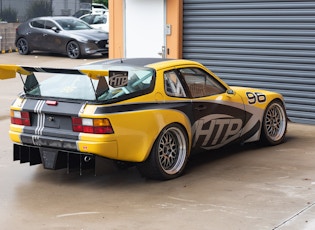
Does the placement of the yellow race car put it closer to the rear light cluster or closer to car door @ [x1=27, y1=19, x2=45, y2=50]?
the rear light cluster

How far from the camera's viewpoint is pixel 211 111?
27.5 ft

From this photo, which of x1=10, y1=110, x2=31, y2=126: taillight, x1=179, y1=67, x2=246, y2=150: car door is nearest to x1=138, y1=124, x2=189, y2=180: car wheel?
x1=179, y1=67, x2=246, y2=150: car door

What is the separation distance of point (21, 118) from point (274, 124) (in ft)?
12.4

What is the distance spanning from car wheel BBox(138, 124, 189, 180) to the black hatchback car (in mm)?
15124

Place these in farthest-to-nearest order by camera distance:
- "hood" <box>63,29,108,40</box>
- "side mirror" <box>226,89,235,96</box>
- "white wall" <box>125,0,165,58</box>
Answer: "hood" <box>63,29,108,40</box>
"white wall" <box>125,0,165,58</box>
"side mirror" <box>226,89,235,96</box>

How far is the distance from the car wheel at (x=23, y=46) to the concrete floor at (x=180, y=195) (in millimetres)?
15556

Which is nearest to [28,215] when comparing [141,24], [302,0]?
[302,0]

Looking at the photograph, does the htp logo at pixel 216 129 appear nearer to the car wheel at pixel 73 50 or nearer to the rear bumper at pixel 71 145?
the rear bumper at pixel 71 145

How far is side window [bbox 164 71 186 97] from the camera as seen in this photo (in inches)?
312

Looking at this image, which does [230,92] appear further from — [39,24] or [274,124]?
[39,24]

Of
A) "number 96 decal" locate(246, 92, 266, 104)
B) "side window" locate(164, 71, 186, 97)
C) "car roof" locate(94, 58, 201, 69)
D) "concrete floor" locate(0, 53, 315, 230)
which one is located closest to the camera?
"concrete floor" locate(0, 53, 315, 230)

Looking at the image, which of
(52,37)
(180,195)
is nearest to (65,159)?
(180,195)

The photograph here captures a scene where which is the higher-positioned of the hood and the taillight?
the hood

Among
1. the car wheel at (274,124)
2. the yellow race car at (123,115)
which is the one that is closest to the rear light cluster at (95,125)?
the yellow race car at (123,115)
